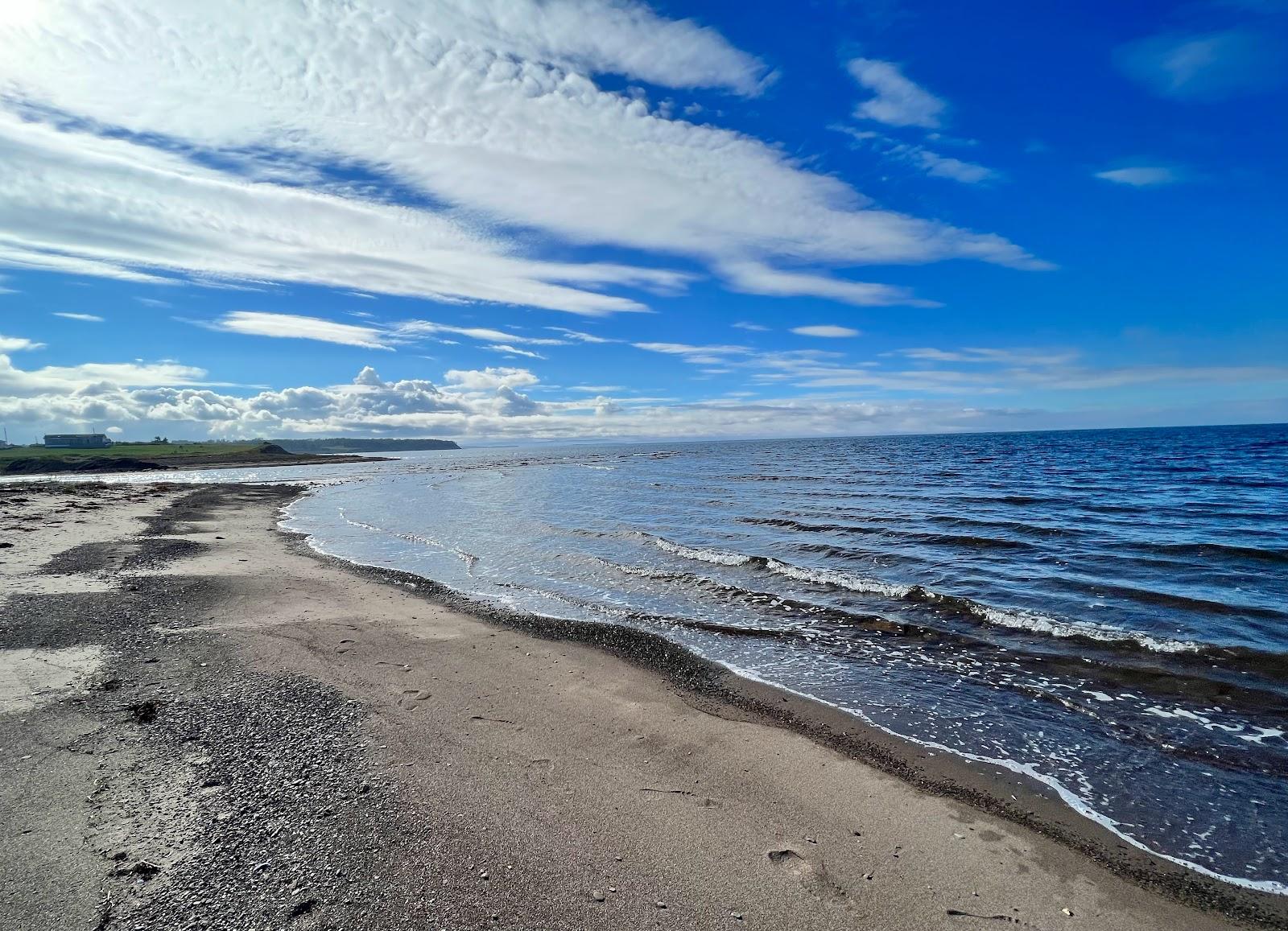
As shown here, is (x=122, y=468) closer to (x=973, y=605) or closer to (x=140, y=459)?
(x=140, y=459)

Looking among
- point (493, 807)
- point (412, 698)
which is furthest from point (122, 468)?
point (493, 807)

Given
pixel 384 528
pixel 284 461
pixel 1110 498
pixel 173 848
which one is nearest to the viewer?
pixel 173 848

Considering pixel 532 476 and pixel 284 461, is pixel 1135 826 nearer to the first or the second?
pixel 532 476

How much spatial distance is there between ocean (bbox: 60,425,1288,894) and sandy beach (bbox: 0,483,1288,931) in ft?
3.57

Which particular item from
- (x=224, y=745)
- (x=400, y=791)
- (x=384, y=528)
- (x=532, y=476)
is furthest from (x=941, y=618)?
(x=532, y=476)

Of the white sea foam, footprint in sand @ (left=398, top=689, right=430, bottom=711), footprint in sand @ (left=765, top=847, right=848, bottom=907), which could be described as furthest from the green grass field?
footprint in sand @ (left=765, top=847, right=848, bottom=907)

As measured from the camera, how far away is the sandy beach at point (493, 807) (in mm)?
4742

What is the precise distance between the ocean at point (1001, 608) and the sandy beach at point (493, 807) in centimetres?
109

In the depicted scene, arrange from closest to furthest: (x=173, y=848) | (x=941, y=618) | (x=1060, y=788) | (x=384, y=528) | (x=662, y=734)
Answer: (x=173, y=848)
(x=1060, y=788)
(x=662, y=734)
(x=941, y=618)
(x=384, y=528)

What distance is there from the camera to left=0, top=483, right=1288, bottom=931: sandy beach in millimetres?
4742

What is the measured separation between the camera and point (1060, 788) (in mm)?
6906

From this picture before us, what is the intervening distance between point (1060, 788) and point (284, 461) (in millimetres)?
150893

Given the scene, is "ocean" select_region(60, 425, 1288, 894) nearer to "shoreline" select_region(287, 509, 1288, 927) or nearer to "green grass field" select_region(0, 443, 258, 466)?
"shoreline" select_region(287, 509, 1288, 927)

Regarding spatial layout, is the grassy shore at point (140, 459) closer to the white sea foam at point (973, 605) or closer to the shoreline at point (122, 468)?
the shoreline at point (122, 468)
